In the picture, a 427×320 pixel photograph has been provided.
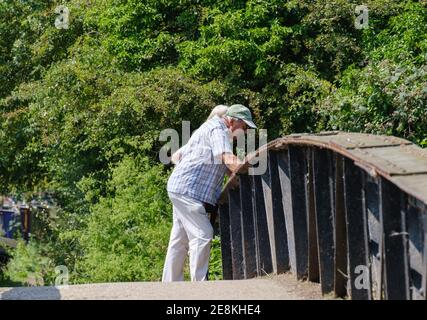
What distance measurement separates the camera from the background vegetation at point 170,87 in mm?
13570

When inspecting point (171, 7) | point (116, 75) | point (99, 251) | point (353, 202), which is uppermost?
point (171, 7)

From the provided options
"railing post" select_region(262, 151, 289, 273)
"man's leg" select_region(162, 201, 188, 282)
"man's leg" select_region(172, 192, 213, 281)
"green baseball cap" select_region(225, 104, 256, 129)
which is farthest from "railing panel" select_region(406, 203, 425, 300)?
"man's leg" select_region(162, 201, 188, 282)

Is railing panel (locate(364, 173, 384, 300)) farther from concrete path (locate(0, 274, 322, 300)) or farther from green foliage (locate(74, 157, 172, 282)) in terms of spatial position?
green foliage (locate(74, 157, 172, 282))

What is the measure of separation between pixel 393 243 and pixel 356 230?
73 cm

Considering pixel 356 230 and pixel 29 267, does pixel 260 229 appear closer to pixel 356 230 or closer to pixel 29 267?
pixel 356 230

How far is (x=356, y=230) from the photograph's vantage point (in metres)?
7.13

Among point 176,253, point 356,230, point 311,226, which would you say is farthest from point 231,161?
point 356,230

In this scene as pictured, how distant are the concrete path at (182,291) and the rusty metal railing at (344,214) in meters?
0.20

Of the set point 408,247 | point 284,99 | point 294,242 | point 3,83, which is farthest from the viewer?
point 3,83

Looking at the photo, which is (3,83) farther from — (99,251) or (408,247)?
(408,247)

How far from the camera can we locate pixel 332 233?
7613mm

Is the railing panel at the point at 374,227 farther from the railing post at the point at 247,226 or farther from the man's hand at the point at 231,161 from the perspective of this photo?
the railing post at the point at 247,226

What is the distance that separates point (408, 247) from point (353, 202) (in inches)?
35.4
